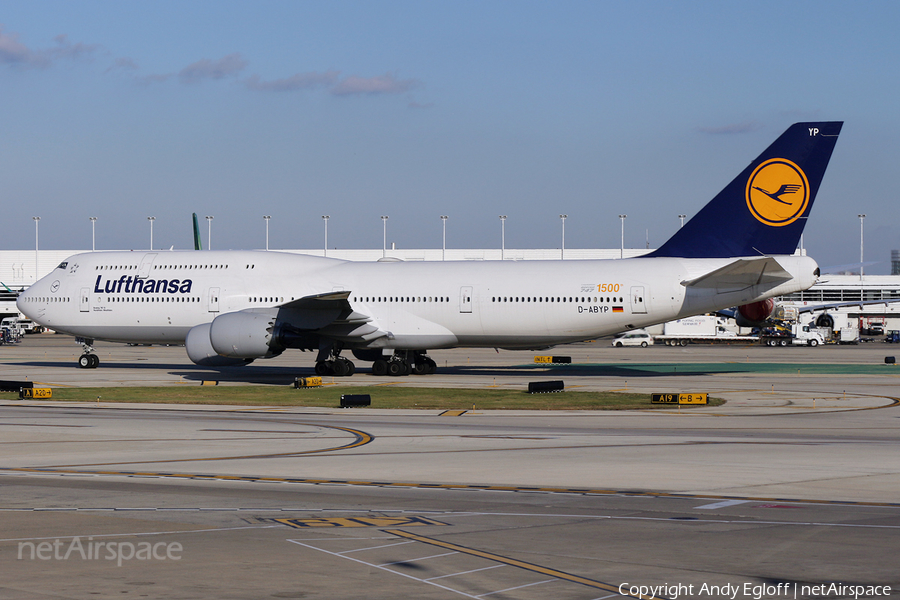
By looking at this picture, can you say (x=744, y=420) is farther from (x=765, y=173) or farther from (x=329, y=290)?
(x=329, y=290)

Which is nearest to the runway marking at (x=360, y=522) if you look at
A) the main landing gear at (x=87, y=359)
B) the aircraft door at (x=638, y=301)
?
the aircraft door at (x=638, y=301)

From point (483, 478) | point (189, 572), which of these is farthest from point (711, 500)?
point (189, 572)

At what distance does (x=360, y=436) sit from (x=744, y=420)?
410 inches

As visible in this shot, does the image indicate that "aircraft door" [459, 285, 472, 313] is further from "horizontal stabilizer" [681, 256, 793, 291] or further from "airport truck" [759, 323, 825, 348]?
"airport truck" [759, 323, 825, 348]

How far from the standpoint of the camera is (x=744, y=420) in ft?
85.4

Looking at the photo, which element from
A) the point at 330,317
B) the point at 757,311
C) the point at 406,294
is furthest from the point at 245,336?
the point at 757,311

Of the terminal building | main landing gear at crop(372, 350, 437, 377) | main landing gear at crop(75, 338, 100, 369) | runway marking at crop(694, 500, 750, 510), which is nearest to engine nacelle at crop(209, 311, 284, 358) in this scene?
main landing gear at crop(372, 350, 437, 377)

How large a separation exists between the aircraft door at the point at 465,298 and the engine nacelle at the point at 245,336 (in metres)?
7.95

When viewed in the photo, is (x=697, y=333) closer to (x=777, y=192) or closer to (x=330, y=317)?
(x=777, y=192)

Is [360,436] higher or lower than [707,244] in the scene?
lower

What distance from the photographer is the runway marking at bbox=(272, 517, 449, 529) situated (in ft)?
38.5

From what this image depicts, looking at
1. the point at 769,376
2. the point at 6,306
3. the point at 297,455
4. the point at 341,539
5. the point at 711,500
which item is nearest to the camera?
the point at 341,539

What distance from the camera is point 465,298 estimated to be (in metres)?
42.5

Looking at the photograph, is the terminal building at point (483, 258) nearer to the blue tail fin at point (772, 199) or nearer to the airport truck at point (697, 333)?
the airport truck at point (697, 333)
